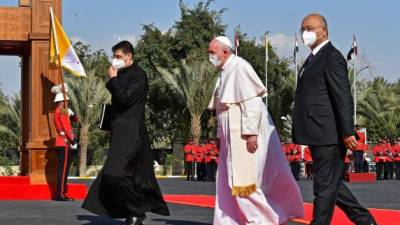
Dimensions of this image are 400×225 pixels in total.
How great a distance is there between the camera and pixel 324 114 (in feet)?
22.7

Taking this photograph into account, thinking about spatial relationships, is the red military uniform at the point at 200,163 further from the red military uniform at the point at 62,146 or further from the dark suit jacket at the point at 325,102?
the dark suit jacket at the point at 325,102

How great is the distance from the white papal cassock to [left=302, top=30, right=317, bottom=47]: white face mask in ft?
2.05

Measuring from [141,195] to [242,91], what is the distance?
1747 mm

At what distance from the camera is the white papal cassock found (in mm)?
7273

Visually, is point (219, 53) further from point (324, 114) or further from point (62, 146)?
point (62, 146)

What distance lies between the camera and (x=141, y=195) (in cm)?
841

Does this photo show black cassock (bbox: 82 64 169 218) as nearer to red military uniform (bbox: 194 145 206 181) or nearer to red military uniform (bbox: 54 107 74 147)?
red military uniform (bbox: 54 107 74 147)

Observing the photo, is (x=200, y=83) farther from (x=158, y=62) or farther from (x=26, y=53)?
(x=26, y=53)

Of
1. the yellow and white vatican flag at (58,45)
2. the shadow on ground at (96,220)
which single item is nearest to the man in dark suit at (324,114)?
the shadow on ground at (96,220)

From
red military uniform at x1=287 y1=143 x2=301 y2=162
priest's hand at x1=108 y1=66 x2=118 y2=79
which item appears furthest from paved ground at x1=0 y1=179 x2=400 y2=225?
red military uniform at x1=287 y1=143 x2=301 y2=162

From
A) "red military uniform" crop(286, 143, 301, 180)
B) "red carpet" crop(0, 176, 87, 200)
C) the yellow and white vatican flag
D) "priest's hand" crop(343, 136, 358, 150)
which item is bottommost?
"red carpet" crop(0, 176, 87, 200)

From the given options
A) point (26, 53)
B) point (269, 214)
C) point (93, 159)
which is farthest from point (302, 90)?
point (93, 159)

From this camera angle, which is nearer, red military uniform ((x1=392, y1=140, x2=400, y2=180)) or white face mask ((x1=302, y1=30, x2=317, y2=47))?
white face mask ((x1=302, y1=30, x2=317, y2=47))

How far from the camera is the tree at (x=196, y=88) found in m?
37.0
